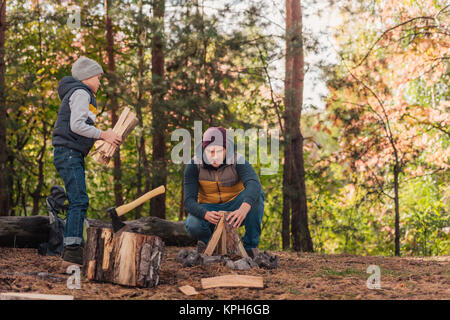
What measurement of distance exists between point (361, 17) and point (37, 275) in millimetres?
7081

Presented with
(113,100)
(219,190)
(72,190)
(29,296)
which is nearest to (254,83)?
(113,100)

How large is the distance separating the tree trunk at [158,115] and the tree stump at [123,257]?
399 cm

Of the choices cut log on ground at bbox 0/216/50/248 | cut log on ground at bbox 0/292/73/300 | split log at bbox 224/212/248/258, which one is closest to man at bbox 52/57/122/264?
cut log on ground at bbox 0/292/73/300

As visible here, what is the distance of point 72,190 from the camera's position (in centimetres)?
378

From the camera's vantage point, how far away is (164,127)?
734 cm

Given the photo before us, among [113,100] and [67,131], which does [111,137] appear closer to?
[67,131]

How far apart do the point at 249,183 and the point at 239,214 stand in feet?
1.10

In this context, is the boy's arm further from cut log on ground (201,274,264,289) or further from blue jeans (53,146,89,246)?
cut log on ground (201,274,264,289)

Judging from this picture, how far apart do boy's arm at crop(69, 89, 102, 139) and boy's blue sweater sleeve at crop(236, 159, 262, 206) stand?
4.55 ft

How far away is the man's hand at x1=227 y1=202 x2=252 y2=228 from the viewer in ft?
13.3

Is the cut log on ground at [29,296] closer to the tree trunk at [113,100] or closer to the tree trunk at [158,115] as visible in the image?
the tree trunk at [158,115]

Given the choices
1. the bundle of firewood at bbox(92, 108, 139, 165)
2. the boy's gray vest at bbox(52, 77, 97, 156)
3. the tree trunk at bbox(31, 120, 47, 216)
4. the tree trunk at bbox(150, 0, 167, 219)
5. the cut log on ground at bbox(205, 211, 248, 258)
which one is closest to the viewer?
the boy's gray vest at bbox(52, 77, 97, 156)

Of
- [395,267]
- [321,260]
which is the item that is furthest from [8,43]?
[395,267]
